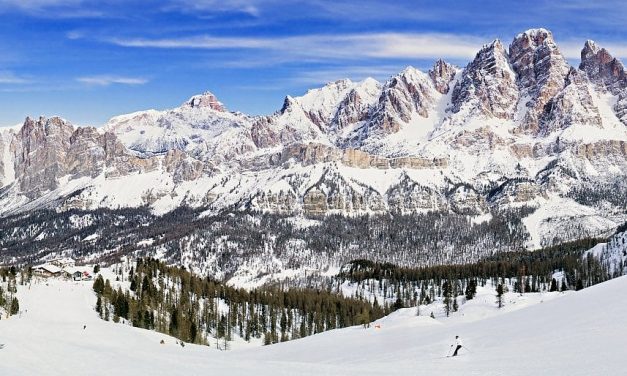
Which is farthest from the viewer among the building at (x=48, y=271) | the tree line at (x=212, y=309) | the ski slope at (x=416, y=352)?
the building at (x=48, y=271)

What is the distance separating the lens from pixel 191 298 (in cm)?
16775

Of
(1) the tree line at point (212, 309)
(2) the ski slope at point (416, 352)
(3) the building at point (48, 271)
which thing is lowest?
(1) the tree line at point (212, 309)

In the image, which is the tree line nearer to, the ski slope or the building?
the building

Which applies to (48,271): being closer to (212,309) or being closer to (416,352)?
(212,309)

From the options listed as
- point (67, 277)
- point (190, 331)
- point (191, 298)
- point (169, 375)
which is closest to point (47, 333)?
point (169, 375)

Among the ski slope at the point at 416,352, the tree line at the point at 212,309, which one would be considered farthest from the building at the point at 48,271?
the ski slope at the point at 416,352

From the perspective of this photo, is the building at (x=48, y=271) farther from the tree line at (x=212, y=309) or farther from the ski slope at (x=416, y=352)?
the ski slope at (x=416, y=352)

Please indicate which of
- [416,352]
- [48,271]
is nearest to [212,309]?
[48,271]

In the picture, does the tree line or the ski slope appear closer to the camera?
the ski slope

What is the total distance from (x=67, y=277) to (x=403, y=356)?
6023 inches

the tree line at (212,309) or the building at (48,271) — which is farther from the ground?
the building at (48,271)

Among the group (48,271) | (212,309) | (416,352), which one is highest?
(416,352)

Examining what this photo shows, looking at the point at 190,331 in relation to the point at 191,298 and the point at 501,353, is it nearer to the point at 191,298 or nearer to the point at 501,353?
the point at 191,298

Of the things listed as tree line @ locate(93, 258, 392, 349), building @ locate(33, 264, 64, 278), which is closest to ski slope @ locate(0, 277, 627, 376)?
tree line @ locate(93, 258, 392, 349)
